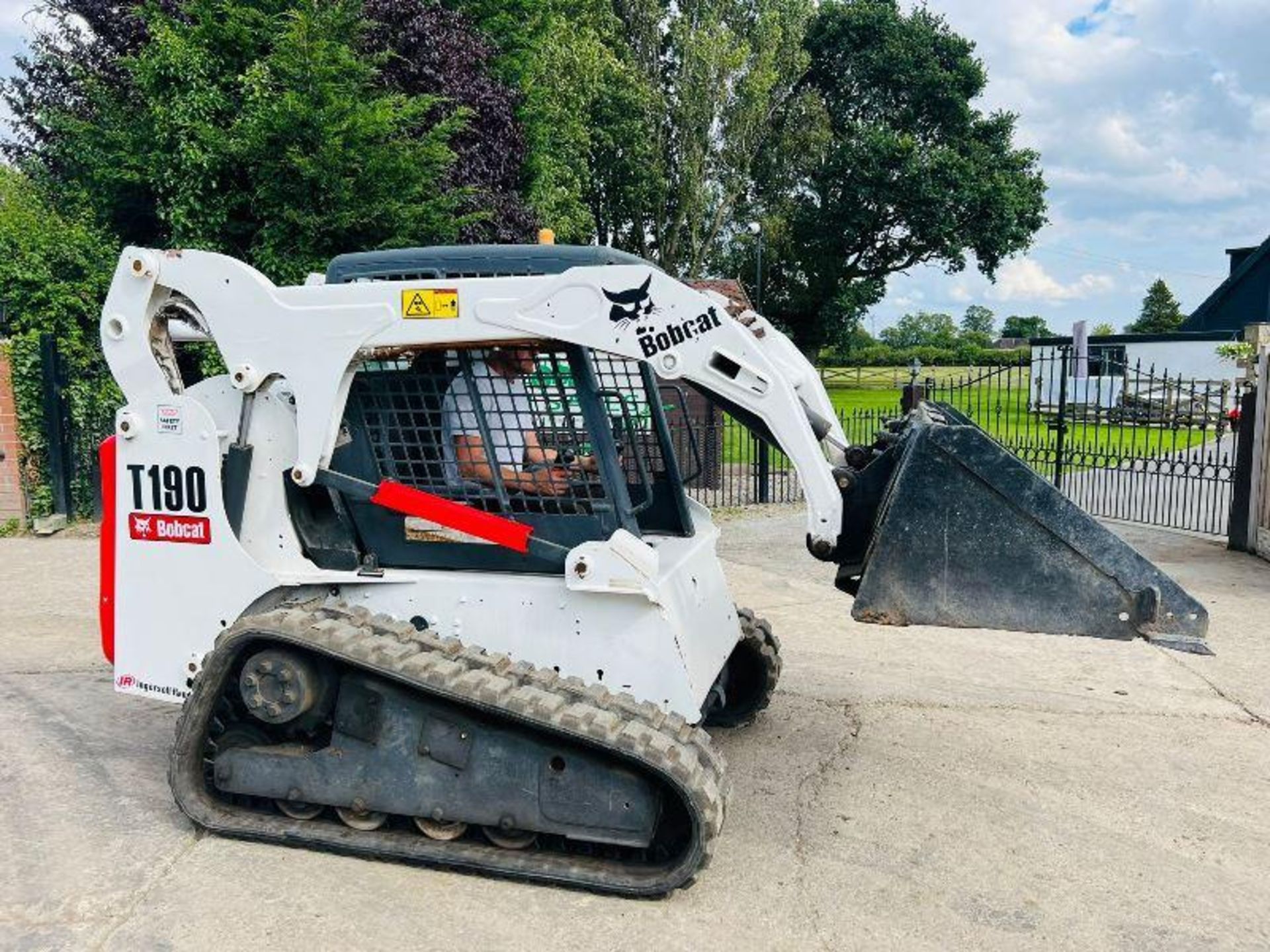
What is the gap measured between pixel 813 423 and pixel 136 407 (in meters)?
2.67

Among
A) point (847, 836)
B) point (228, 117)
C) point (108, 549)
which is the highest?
point (228, 117)

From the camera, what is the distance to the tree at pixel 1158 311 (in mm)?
63406

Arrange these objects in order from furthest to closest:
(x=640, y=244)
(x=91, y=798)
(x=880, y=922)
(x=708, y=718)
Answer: (x=640, y=244) < (x=708, y=718) < (x=91, y=798) < (x=880, y=922)

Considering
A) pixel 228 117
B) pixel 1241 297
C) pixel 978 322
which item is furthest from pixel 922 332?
pixel 228 117

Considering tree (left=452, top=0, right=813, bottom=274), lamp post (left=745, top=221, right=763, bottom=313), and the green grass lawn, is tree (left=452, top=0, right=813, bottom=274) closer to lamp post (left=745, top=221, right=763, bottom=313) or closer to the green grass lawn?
lamp post (left=745, top=221, right=763, bottom=313)

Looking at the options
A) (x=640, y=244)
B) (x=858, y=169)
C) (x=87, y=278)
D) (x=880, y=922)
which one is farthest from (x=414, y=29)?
(x=858, y=169)

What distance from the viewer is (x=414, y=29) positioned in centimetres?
1462

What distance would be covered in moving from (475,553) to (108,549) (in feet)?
5.26

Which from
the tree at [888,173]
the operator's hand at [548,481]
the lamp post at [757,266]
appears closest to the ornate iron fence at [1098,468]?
the operator's hand at [548,481]

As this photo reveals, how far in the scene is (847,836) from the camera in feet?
13.2

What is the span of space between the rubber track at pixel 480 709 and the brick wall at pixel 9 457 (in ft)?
28.1

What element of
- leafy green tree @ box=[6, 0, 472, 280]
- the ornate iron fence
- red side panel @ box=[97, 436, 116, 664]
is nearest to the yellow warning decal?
red side panel @ box=[97, 436, 116, 664]

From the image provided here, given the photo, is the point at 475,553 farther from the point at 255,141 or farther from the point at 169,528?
the point at 255,141

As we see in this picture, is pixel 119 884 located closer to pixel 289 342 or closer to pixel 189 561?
pixel 189 561
